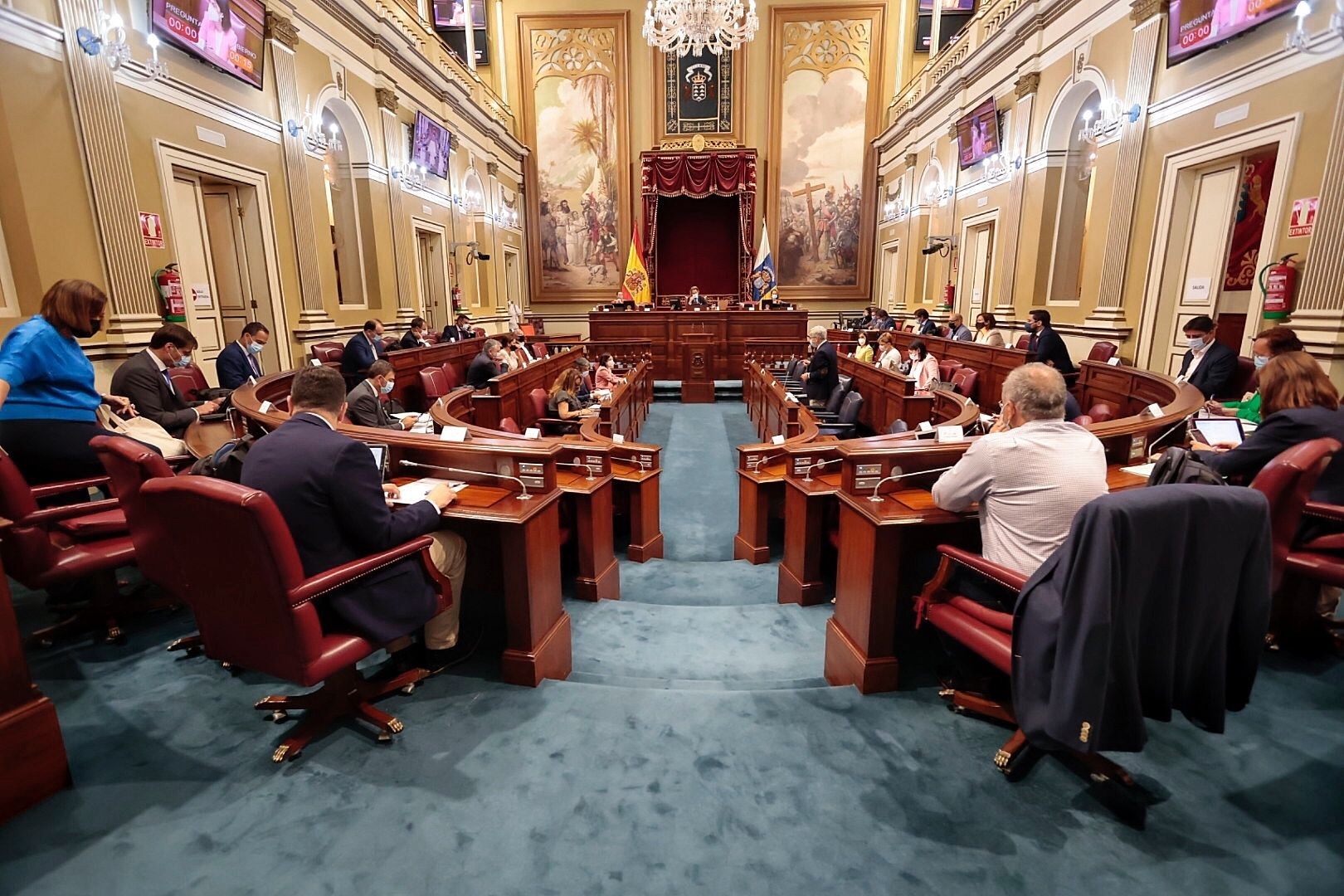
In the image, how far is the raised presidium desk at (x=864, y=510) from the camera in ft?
7.66

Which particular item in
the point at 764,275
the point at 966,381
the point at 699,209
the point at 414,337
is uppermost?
the point at 699,209

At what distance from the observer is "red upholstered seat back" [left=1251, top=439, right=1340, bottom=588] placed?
78.7 inches

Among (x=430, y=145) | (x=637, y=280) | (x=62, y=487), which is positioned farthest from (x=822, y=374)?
(x=430, y=145)

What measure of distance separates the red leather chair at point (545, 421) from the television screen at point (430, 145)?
650 centimetres

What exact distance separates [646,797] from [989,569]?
4.12 ft

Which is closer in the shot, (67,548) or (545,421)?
(67,548)

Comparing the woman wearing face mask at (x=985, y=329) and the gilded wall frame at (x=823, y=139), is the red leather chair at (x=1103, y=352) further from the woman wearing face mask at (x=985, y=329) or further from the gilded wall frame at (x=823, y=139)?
the gilded wall frame at (x=823, y=139)

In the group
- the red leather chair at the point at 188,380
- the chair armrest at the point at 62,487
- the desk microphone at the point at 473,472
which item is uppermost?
the red leather chair at the point at 188,380

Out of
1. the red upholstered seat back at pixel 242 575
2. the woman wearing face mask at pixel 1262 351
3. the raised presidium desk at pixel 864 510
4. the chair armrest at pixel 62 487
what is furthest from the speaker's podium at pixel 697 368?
the red upholstered seat back at pixel 242 575

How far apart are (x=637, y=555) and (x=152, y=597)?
2.59m

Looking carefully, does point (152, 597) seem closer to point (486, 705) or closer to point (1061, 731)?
point (486, 705)

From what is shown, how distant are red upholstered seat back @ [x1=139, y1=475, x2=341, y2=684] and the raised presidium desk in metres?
1.81

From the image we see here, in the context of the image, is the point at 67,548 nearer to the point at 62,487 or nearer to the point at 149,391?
the point at 62,487

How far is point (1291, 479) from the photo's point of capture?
2.03 metres
